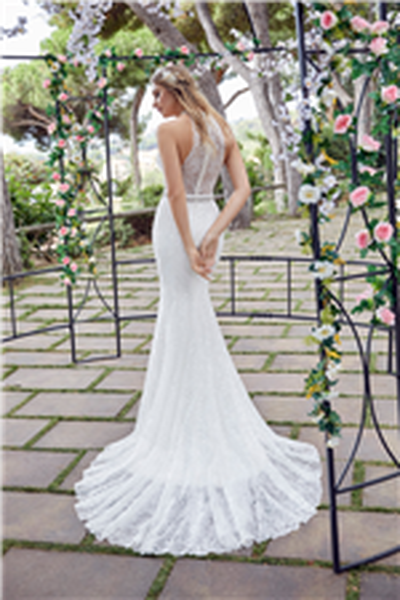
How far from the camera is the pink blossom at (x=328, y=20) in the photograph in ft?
6.18

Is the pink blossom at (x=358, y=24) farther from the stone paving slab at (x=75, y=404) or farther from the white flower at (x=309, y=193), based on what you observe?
the stone paving slab at (x=75, y=404)

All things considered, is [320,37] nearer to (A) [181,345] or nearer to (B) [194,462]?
(A) [181,345]

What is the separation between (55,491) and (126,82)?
19.2 metres

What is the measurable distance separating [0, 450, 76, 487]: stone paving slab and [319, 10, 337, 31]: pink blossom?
89.4 inches

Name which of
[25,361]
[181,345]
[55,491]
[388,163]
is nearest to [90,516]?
[55,491]

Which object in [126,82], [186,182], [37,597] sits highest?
[126,82]

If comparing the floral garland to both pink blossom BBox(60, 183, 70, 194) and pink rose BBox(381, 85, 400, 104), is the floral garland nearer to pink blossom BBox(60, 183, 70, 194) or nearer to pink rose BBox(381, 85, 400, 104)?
pink rose BBox(381, 85, 400, 104)

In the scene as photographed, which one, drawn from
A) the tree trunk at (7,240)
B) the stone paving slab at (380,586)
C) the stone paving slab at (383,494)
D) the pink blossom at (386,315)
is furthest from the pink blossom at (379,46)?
the tree trunk at (7,240)

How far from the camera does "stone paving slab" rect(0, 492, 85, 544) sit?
258 cm

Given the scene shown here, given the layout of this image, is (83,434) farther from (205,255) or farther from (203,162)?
(203,162)

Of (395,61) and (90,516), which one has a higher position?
(395,61)

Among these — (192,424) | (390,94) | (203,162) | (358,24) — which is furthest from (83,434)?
(358,24)

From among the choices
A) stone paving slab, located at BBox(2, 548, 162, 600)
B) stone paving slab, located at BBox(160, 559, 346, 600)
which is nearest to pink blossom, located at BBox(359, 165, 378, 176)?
stone paving slab, located at BBox(160, 559, 346, 600)

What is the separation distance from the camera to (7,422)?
12.2 ft
